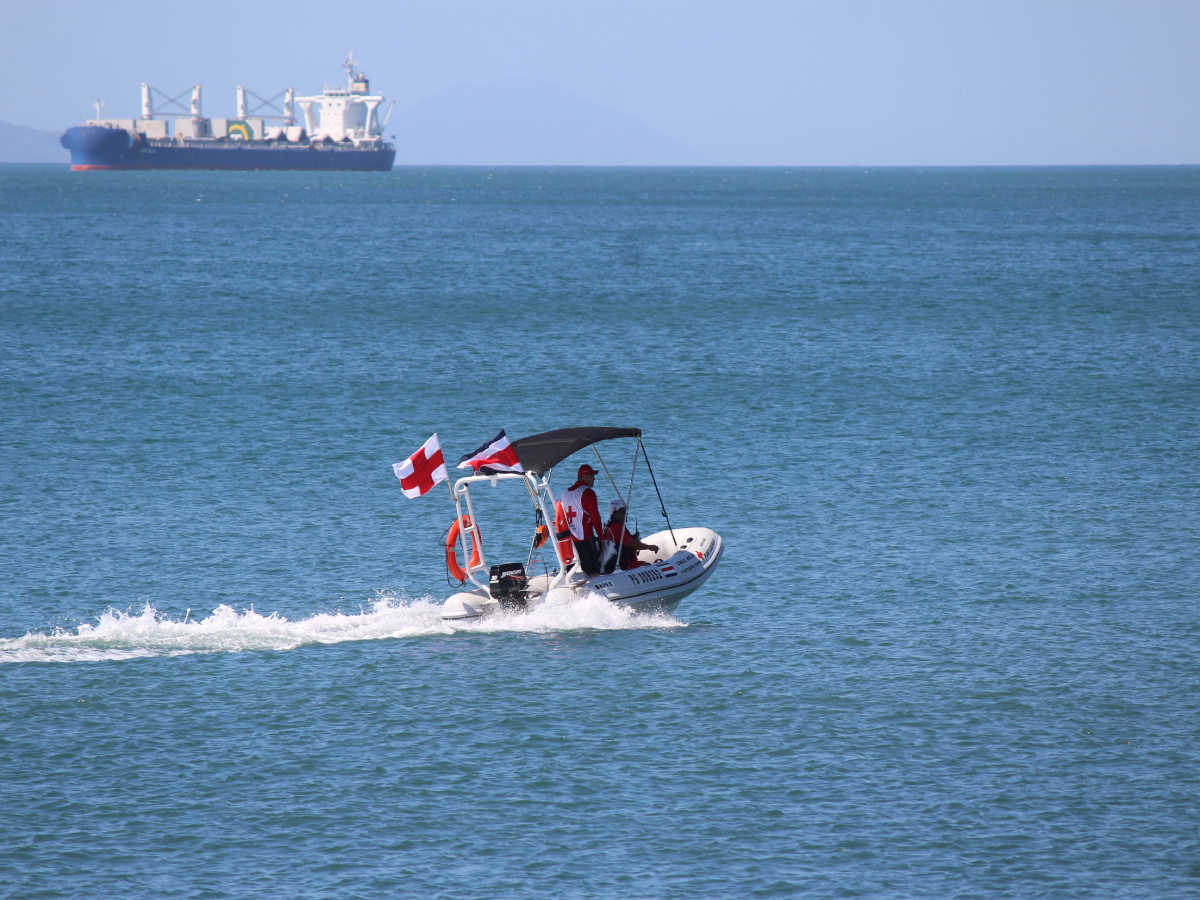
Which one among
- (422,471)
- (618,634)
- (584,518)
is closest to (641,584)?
(618,634)

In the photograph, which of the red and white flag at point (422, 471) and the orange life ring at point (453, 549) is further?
the orange life ring at point (453, 549)

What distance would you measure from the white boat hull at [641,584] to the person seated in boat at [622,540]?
Answer: 9.2 inches

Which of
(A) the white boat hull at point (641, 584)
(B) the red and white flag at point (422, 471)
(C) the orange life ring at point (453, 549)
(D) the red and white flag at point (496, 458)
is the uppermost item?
(D) the red and white flag at point (496, 458)

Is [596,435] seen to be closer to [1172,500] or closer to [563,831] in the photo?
[563,831]

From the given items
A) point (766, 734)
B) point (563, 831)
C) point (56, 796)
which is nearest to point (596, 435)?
point (766, 734)

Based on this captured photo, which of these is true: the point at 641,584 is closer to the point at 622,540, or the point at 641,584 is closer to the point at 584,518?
the point at 622,540

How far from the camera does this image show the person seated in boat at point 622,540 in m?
20.0

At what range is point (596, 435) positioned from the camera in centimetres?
2006

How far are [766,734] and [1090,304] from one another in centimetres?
5212

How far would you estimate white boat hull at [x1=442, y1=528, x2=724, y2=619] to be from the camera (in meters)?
19.5

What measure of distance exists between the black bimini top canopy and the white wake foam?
190 centimetres

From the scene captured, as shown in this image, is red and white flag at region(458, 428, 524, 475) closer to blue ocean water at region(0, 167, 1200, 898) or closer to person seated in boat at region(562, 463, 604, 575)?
person seated in boat at region(562, 463, 604, 575)

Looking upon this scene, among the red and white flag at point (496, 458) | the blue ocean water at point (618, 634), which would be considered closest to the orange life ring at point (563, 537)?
the blue ocean water at point (618, 634)

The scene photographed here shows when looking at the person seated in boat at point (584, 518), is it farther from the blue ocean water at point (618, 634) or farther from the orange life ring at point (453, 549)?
the orange life ring at point (453, 549)
